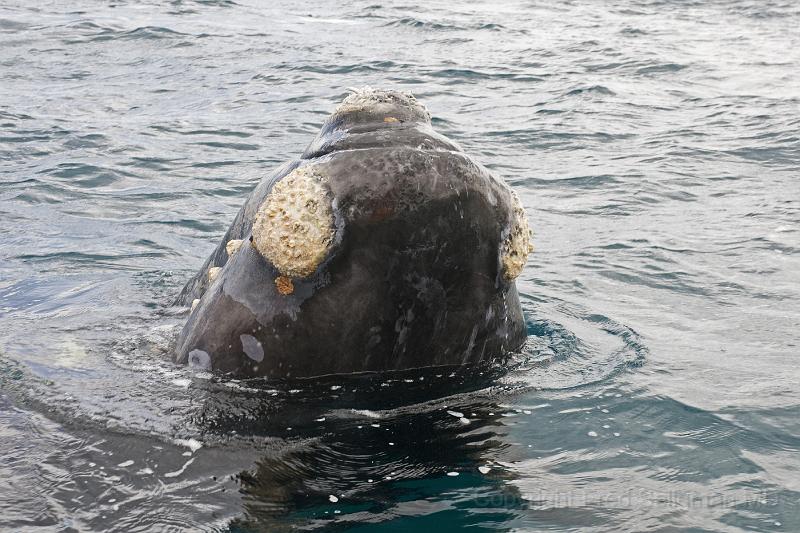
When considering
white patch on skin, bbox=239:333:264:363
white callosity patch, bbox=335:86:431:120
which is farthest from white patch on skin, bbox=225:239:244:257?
white callosity patch, bbox=335:86:431:120

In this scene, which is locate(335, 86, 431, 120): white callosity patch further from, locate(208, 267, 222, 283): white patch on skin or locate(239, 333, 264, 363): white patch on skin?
locate(239, 333, 264, 363): white patch on skin

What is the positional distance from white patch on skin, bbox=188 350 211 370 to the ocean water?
2.0 inches

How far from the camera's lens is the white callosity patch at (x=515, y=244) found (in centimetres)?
487

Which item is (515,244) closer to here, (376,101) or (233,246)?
(376,101)

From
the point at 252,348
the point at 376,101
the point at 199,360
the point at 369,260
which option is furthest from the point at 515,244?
the point at 199,360

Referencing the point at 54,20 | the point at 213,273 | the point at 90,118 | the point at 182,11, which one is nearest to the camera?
the point at 213,273

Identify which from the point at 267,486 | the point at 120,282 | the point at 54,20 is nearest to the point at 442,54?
the point at 54,20

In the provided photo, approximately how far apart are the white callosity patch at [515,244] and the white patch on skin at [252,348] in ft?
3.69

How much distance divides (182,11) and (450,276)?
23.0 m

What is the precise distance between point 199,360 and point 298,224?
931mm

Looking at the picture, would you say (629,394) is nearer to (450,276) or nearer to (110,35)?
(450,276)

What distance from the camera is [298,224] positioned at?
4.58 metres

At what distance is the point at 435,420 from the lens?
4.99 metres

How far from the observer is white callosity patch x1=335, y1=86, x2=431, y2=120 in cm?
510
